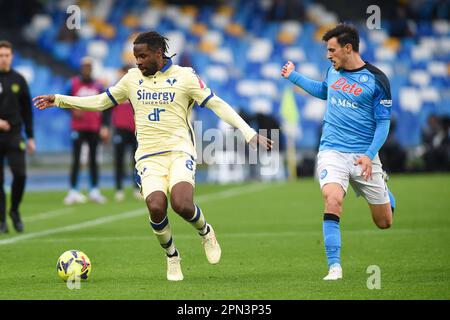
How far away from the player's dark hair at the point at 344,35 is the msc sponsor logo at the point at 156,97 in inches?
63.8

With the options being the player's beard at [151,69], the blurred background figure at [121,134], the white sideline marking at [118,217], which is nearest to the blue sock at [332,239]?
the player's beard at [151,69]

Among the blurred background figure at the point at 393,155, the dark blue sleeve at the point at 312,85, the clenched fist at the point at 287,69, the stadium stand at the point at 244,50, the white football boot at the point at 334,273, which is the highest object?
the stadium stand at the point at 244,50

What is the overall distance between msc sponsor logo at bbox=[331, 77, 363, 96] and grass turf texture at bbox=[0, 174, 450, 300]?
1.80 m

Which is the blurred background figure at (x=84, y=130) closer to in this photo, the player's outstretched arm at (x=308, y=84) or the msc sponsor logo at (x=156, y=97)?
the player's outstretched arm at (x=308, y=84)

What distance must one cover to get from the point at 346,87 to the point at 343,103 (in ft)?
0.56

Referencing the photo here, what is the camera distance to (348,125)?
956 centimetres

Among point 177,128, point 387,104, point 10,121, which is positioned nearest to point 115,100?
point 177,128

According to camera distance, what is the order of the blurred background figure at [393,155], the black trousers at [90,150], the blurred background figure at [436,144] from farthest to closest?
the blurred background figure at [436,144]
the blurred background figure at [393,155]
the black trousers at [90,150]

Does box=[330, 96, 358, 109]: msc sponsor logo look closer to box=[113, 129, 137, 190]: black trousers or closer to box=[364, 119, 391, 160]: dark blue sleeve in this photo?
box=[364, 119, 391, 160]: dark blue sleeve

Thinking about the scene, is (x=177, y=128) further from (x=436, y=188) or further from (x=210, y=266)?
(x=436, y=188)

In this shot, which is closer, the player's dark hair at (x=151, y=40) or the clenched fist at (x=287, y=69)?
the player's dark hair at (x=151, y=40)

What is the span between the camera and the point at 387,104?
9.36 m

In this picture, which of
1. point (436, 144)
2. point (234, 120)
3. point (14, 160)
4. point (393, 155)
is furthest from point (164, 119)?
point (436, 144)

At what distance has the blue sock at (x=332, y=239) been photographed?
9.12 m
